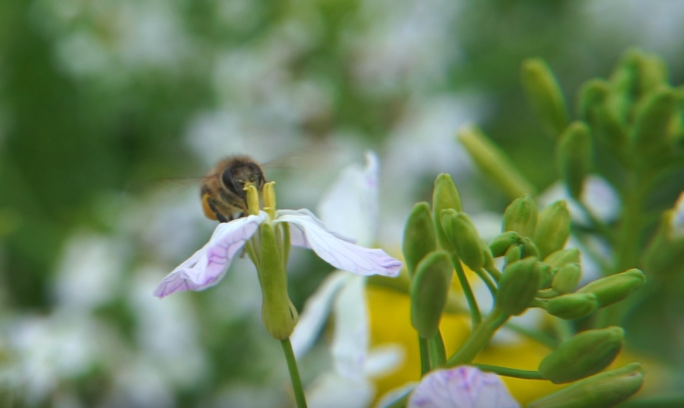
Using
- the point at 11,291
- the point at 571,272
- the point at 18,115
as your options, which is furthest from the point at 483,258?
the point at 18,115

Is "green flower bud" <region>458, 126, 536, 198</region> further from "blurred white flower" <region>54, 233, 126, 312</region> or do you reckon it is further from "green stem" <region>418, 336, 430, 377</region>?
"blurred white flower" <region>54, 233, 126, 312</region>

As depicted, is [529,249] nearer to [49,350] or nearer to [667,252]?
[667,252]

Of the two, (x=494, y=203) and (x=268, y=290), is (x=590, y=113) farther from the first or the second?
(x=494, y=203)

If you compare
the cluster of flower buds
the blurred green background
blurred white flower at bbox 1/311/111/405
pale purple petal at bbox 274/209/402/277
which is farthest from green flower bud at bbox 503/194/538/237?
the blurred green background

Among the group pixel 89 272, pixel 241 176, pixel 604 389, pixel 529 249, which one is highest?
pixel 89 272

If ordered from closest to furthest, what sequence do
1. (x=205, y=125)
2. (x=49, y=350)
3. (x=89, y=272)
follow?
1. (x=49, y=350)
2. (x=89, y=272)
3. (x=205, y=125)

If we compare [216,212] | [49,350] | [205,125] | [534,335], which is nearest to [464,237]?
[534,335]

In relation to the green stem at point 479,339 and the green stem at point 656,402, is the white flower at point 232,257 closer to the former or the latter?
the green stem at point 479,339
